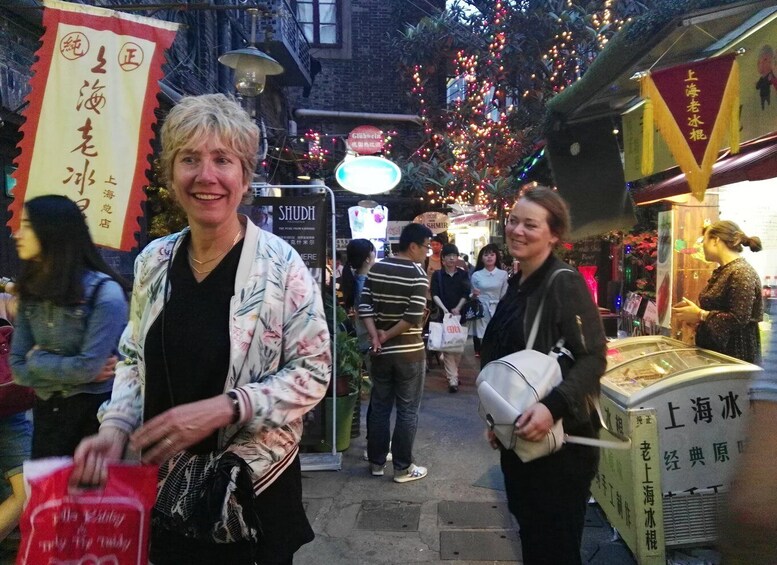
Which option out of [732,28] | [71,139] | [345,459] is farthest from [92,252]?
[732,28]

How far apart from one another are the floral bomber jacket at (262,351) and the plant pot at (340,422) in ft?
10.7

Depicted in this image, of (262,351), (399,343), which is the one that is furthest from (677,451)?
(262,351)

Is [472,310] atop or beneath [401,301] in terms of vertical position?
beneath

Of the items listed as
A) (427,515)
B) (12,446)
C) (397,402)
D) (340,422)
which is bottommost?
(427,515)

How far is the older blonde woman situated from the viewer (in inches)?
58.5

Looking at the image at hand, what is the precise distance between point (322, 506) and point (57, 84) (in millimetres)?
3468

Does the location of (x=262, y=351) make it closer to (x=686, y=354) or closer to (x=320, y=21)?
(x=686, y=354)

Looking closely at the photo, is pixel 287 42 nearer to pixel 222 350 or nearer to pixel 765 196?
pixel 765 196

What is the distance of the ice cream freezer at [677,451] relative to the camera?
2922mm

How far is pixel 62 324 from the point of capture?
2639mm

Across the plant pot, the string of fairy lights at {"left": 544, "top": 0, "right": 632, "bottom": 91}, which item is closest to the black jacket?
the plant pot

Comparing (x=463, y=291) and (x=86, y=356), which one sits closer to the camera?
(x=86, y=356)

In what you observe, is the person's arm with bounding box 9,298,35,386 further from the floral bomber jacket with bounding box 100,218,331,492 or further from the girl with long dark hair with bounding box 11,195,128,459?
the floral bomber jacket with bounding box 100,218,331,492

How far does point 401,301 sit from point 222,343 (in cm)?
297
